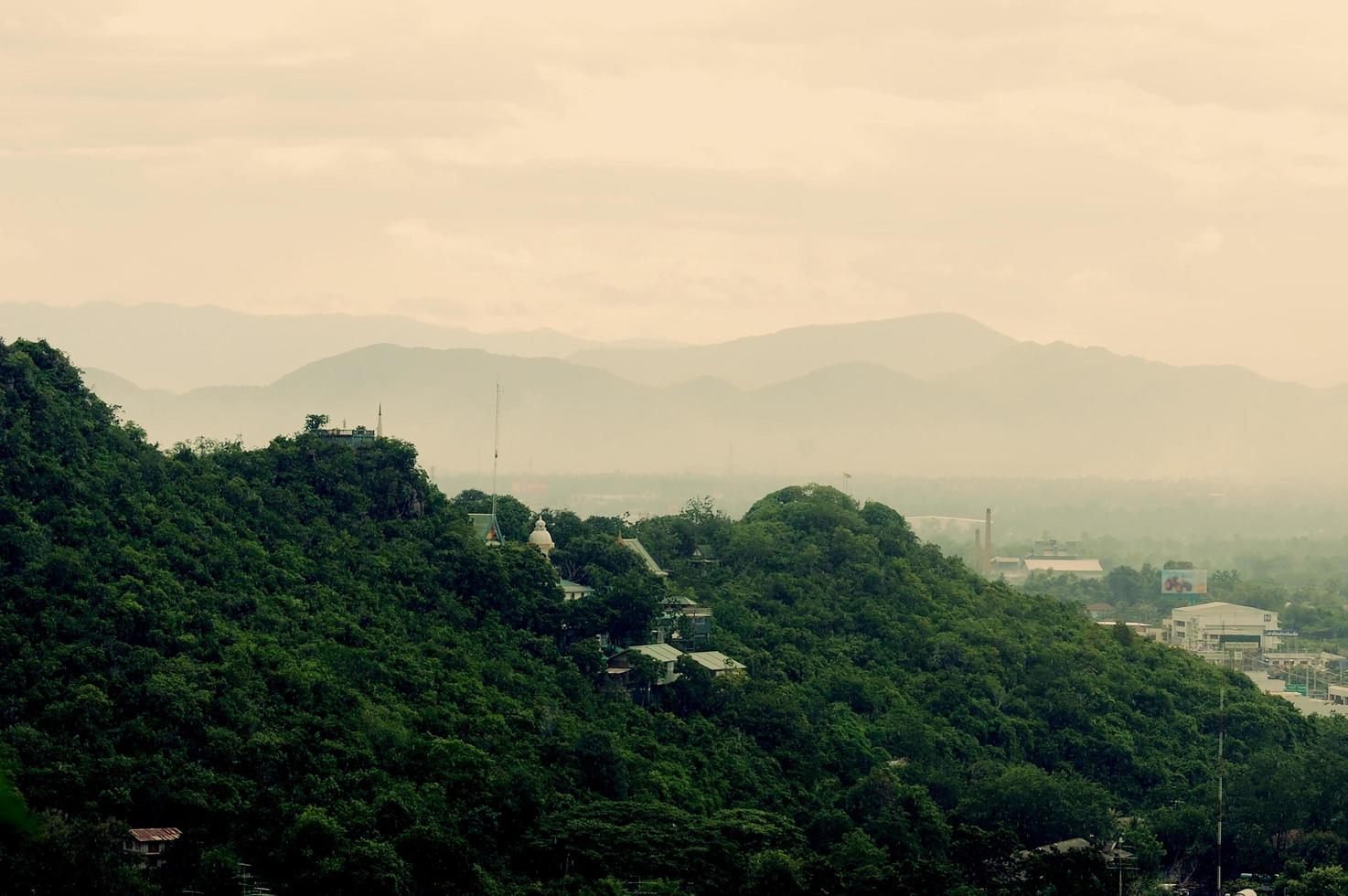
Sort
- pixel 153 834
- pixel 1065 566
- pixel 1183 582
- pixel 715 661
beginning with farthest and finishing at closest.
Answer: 1. pixel 1065 566
2. pixel 1183 582
3. pixel 715 661
4. pixel 153 834

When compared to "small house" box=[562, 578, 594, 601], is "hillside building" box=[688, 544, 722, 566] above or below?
above

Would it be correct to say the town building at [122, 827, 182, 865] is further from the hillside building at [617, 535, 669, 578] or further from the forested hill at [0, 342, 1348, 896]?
the hillside building at [617, 535, 669, 578]

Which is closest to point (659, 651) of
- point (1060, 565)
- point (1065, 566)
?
point (1060, 565)

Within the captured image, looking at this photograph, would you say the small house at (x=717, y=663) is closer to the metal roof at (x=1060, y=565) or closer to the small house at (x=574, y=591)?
the small house at (x=574, y=591)

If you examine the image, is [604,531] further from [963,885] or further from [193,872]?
[193,872]

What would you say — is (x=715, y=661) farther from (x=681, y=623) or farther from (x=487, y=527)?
(x=487, y=527)

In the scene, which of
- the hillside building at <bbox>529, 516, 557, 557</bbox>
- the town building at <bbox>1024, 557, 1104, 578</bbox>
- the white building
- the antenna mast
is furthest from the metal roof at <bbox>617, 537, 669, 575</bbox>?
the town building at <bbox>1024, 557, 1104, 578</bbox>
